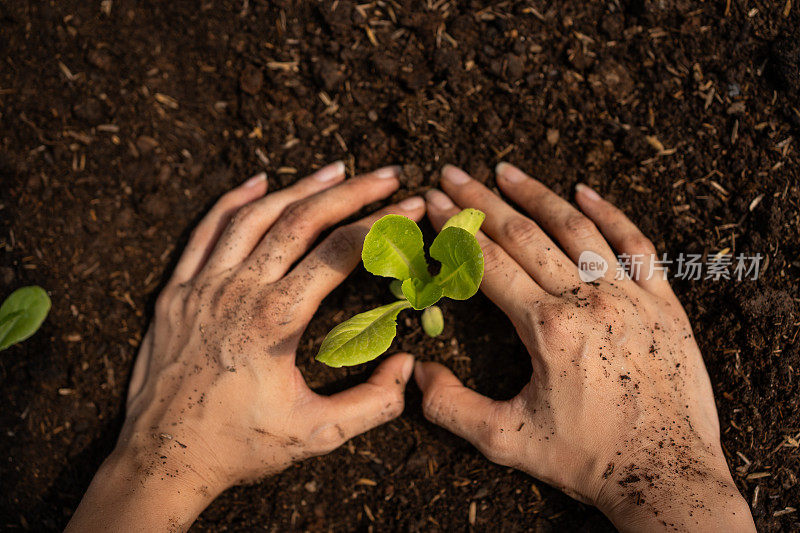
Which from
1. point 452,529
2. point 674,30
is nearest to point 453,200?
point 674,30

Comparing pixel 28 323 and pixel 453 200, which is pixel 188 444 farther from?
pixel 453 200

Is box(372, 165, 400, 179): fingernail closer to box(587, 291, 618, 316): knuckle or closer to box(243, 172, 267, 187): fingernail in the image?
box(243, 172, 267, 187): fingernail

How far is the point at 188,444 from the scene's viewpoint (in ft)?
6.66

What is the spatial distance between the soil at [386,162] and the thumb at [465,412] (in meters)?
0.12

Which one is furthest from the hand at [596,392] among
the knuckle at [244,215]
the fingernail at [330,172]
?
the knuckle at [244,215]

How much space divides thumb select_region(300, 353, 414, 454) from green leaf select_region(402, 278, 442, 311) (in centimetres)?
44

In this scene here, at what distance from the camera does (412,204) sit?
2188 millimetres

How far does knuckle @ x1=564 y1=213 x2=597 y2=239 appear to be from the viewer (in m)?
2.11

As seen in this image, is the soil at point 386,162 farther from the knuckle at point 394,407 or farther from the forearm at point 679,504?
the forearm at point 679,504

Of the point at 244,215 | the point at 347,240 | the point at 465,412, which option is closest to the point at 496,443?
the point at 465,412

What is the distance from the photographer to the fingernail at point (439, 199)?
2.18 m

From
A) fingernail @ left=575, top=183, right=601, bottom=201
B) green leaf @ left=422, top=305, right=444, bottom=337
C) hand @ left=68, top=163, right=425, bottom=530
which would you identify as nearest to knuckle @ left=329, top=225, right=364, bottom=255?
hand @ left=68, top=163, right=425, bottom=530

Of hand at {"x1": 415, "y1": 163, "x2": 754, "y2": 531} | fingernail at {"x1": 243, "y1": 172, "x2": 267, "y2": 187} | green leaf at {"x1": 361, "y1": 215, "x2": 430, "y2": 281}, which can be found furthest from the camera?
fingernail at {"x1": 243, "y1": 172, "x2": 267, "y2": 187}

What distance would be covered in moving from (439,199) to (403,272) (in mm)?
417
